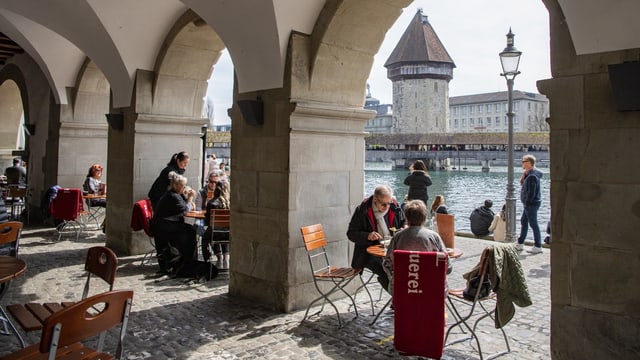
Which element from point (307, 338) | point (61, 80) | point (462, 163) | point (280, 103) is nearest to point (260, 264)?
point (307, 338)

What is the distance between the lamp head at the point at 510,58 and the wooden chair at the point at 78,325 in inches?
293

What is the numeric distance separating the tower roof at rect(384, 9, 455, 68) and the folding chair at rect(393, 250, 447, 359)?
49766mm

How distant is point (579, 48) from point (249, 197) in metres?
3.06

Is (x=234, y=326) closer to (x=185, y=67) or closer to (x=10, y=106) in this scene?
(x=185, y=67)

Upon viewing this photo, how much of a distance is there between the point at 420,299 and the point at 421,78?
49963mm

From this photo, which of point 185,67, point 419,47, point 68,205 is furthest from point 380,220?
point 419,47

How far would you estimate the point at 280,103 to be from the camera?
4375mm

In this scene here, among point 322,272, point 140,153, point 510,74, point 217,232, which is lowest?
point 322,272

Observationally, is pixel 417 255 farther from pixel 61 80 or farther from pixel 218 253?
pixel 61 80

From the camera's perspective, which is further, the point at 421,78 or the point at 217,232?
the point at 421,78

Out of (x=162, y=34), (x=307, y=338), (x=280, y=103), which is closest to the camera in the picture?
(x=307, y=338)

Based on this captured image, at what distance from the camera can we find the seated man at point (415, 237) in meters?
3.24

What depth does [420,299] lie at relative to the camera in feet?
9.66

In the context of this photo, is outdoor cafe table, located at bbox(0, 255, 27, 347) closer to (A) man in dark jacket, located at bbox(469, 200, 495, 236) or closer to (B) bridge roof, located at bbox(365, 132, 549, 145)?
(A) man in dark jacket, located at bbox(469, 200, 495, 236)
